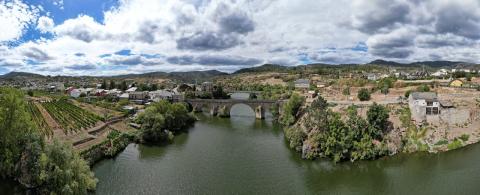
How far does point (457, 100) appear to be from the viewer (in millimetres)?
59875

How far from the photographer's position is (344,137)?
46.0 meters

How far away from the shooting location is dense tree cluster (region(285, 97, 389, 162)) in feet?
150

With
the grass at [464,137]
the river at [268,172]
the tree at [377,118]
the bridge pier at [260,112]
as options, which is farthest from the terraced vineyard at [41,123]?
the grass at [464,137]

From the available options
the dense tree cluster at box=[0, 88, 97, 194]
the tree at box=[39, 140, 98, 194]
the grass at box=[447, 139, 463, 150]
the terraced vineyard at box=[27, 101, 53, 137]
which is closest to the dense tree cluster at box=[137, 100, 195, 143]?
the terraced vineyard at box=[27, 101, 53, 137]

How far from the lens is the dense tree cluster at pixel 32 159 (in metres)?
28.0

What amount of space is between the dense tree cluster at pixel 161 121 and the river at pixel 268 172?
2.79 meters

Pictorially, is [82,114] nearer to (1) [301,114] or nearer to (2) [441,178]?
(1) [301,114]

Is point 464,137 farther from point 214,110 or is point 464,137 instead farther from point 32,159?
point 214,110

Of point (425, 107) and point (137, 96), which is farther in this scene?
point (137, 96)

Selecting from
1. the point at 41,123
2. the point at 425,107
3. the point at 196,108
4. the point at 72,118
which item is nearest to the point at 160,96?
the point at 196,108

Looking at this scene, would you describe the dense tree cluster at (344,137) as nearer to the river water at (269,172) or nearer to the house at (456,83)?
the river water at (269,172)

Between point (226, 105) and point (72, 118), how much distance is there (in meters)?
38.6

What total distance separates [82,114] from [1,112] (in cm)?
4035

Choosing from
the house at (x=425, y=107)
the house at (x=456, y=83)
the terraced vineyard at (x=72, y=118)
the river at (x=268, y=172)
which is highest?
the house at (x=456, y=83)
